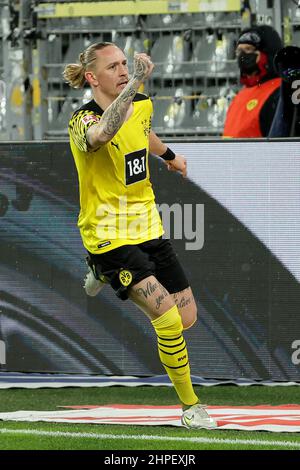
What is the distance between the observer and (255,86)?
12289 millimetres

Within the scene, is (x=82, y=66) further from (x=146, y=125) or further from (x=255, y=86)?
(x=255, y=86)

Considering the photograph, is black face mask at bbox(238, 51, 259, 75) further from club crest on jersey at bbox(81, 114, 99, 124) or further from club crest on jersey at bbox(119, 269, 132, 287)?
club crest on jersey at bbox(119, 269, 132, 287)

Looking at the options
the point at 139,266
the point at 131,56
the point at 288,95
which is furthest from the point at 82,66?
the point at 131,56

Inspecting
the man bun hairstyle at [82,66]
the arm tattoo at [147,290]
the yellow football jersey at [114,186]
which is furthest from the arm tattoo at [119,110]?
the arm tattoo at [147,290]

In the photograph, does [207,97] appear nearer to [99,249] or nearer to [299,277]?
[299,277]

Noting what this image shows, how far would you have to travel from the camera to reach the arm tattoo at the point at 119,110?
810 centimetres

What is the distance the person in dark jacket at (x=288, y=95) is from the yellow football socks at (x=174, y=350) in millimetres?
3065

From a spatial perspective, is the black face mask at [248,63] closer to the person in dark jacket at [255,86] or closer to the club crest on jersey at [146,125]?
the person in dark jacket at [255,86]

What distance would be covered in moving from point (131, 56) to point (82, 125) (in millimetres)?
5190

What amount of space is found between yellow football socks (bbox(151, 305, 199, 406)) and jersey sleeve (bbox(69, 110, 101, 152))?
109cm

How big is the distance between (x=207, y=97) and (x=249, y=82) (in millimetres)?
1026
